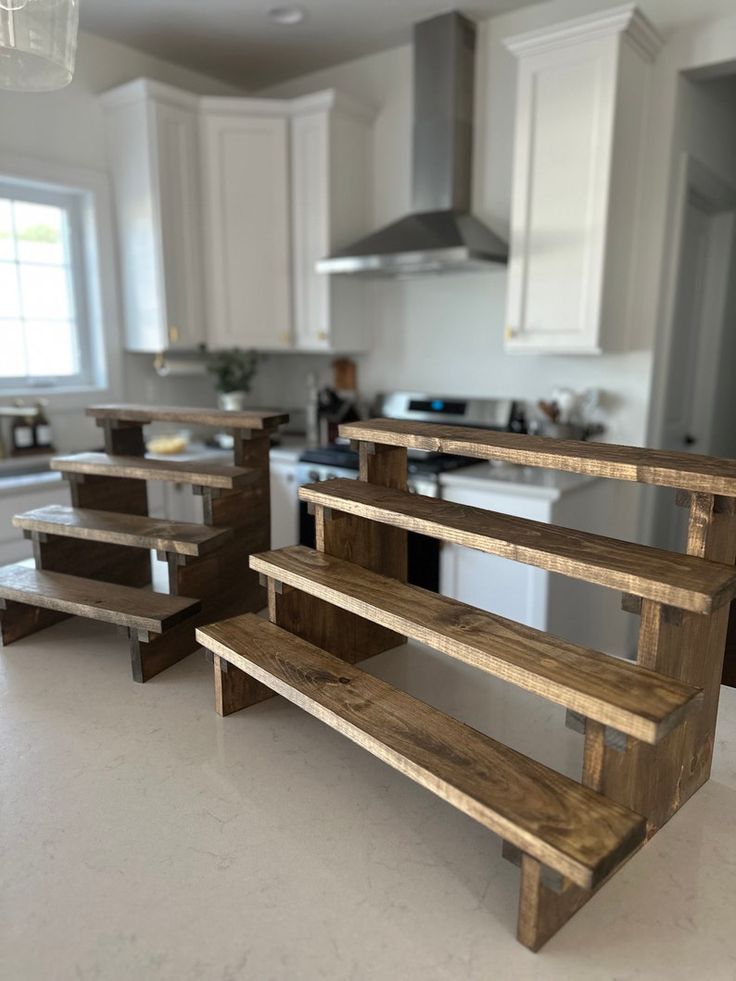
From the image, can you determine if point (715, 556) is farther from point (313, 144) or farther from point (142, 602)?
point (313, 144)

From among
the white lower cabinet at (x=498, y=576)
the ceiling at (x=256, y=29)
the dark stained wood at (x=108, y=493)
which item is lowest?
the white lower cabinet at (x=498, y=576)

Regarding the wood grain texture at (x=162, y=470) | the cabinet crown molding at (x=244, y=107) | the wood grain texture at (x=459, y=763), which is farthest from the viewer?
the cabinet crown molding at (x=244, y=107)

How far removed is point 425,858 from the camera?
922mm

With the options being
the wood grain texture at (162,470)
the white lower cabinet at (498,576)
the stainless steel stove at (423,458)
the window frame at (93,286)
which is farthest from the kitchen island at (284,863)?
the window frame at (93,286)

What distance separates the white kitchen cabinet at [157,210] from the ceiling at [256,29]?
0.29 m

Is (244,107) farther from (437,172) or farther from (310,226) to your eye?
(437,172)

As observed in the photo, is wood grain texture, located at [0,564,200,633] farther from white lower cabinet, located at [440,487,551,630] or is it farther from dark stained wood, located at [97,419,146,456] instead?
white lower cabinet, located at [440,487,551,630]

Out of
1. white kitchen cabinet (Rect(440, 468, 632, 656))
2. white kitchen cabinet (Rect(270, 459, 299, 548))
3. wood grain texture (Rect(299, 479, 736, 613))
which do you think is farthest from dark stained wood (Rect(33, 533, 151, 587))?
white kitchen cabinet (Rect(270, 459, 299, 548))

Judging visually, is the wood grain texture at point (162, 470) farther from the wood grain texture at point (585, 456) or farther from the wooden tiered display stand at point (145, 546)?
the wood grain texture at point (585, 456)

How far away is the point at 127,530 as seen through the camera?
1.49 meters

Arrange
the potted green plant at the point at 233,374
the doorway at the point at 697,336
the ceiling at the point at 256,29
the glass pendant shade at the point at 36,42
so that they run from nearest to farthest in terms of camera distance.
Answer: the glass pendant shade at the point at 36,42, the ceiling at the point at 256,29, the doorway at the point at 697,336, the potted green plant at the point at 233,374

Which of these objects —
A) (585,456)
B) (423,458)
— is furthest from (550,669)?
Result: (423,458)

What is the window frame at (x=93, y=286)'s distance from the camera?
347cm

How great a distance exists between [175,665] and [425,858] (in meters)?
0.71
